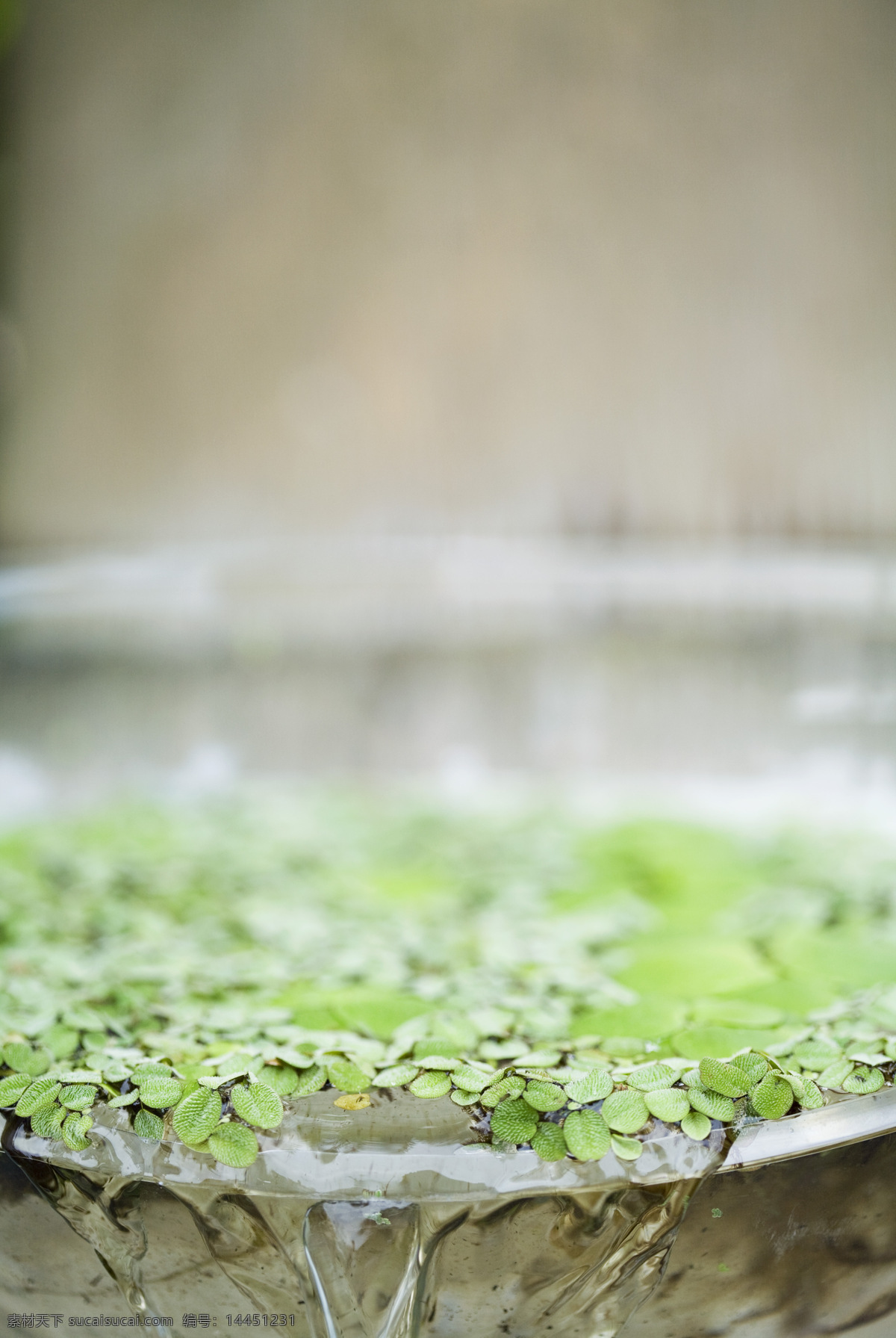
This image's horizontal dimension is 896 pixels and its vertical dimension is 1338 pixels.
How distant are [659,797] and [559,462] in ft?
1.78

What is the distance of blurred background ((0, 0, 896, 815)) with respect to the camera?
4.01ft

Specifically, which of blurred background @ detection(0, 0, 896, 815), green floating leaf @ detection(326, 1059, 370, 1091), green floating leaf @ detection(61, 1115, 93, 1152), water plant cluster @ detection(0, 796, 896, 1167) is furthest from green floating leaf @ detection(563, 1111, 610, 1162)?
blurred background @ detection(0, 0, 896, 815)

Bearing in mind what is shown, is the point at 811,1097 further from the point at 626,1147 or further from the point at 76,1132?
the point at 76,1132

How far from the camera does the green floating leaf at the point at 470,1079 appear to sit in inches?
16.6

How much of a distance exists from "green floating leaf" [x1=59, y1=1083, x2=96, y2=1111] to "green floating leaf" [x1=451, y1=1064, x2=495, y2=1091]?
0.56 ft

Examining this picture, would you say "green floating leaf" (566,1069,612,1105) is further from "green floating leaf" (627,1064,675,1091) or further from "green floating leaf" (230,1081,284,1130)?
"green floating leaf" (230,1081,284,1130)

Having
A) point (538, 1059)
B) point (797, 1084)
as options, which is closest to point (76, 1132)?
point (538, 1059)

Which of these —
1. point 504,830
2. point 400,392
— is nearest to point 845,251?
point 400,392

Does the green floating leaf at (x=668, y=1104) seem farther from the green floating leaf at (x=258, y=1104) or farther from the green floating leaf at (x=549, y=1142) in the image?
the green floating leaf at (x=258, y=1104)

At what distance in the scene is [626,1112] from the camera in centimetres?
40

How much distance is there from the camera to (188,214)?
1.42 m

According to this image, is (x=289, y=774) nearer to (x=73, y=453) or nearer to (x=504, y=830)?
(x=504, y=830)

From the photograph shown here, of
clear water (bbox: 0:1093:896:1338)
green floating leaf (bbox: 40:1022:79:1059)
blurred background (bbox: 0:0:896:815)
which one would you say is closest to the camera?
clear water (bbox: 0:1093:896:1338)

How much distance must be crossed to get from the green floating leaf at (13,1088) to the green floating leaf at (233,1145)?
10 centimetres
